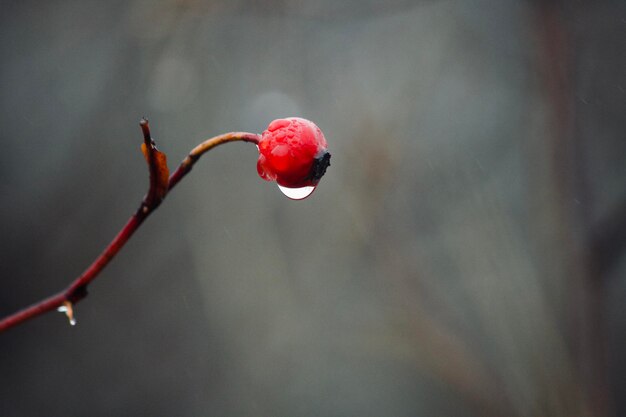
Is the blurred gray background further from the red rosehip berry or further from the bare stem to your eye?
the bare stem

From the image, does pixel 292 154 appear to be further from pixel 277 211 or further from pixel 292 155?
pixel 277 211

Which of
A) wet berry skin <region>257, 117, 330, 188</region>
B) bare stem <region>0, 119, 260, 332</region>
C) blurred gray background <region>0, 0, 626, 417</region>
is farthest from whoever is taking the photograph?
blurred gray background <region>0, 0, 626, 417</region>

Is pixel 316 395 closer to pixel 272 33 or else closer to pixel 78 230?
pixel 78 230

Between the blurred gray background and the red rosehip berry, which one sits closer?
the red rosehip berry

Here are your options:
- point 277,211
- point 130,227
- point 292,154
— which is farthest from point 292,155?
point 277,211

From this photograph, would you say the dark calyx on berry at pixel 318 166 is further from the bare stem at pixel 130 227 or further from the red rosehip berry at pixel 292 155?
the bare stem at pixel 130 227

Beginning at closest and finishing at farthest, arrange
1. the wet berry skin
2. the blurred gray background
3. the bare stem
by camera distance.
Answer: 1. the bare stem
2. the wet berry skin
3. the blurred gray background

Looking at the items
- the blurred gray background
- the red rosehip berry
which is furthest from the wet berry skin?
the blurred gray background
